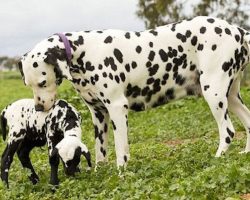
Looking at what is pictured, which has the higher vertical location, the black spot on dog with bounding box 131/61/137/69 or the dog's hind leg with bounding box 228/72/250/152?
the black spot on dog with bounding box 131/61/137/69

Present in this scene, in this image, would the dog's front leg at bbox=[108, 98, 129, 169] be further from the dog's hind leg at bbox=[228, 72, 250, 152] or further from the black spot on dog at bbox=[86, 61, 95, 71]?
the dog's hind leg at bbox=[228, 72, 250, 152]

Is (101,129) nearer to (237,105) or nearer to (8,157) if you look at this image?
(8,157)

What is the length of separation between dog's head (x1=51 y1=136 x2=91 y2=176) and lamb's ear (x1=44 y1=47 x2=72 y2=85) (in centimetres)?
88

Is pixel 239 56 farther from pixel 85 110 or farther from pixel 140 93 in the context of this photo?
pixel 85 110

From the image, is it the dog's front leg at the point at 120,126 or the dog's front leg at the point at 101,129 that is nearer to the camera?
the dog's front leg at the point at 120,126

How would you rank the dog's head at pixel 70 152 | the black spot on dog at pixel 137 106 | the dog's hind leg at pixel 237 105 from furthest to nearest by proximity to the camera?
the dog's hind leg at pixel 237 105 → the black spot on dog at pixel 137 106 → the dog's head at pixel 70 152

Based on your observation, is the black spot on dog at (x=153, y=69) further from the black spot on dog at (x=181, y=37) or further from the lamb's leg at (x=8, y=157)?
the lamb's leg at (x=8, y=157)

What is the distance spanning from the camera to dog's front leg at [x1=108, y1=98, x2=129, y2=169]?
9.03 metres

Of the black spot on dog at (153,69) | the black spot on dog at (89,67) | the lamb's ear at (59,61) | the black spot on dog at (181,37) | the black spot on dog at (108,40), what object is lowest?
the black spot on dog at (153,69)

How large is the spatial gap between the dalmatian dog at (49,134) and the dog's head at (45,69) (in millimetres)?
308

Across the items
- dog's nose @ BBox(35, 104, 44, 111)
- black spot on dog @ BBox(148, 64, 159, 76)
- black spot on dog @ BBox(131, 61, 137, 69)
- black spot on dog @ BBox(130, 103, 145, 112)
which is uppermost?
black spot on dog @ BBox(131, 61, 137, 69)

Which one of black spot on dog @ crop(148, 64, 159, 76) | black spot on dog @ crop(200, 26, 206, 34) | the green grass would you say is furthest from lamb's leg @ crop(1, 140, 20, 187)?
black spot on dog @ crop(200, 26, 206, 34)

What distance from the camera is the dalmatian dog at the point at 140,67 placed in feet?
29.6

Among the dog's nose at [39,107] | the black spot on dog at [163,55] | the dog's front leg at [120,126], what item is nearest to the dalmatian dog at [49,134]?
the dog's nose at [39,107]
